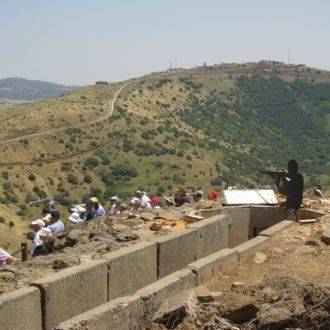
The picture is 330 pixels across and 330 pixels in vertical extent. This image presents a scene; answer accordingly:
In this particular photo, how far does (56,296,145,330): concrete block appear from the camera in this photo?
485 centimetres

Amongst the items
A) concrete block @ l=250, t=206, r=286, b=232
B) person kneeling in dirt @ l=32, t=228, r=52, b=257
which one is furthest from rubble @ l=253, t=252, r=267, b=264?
concrete block @ l=250, t=206, r=286, b=232

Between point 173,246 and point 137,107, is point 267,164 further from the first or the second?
point 173,246

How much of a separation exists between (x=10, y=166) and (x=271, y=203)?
43.6 m

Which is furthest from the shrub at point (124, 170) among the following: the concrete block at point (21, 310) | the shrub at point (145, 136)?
the concrete block at point (21, 310)

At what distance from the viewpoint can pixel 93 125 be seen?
67.5 meters

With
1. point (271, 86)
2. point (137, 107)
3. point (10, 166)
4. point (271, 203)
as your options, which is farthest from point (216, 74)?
point (271, 203)

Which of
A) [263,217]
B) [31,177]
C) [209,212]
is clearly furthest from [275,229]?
[31,177]

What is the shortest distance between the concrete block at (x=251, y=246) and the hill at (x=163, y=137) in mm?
31412

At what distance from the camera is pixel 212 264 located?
23.8 feet

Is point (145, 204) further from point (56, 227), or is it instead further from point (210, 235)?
point (210, 235)

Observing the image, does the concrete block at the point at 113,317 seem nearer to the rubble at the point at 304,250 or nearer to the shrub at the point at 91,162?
the rubble at the point at 304,250

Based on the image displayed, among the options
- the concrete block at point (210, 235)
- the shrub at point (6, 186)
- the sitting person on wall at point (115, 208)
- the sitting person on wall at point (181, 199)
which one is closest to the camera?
the concrete block at point (210, 235)

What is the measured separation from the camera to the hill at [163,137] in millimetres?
53094

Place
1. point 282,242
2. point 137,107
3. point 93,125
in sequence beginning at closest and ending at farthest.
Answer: point 282,242 → point 93,125 → point 137,107
